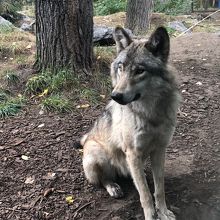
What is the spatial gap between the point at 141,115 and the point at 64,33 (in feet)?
10.3

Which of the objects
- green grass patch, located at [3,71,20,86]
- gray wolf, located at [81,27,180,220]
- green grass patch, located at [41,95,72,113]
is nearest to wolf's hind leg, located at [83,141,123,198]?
gray wolf, located at [81,27,180,220]

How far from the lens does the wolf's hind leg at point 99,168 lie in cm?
471

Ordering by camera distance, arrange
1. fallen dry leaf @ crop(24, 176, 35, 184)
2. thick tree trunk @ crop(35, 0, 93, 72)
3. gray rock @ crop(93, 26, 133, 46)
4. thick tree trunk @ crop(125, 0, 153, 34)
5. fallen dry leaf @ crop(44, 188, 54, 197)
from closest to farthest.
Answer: fallen dry leaf @ crop(44, 188, 54, 197) < fallen dry leaf @ crop(24, 176, 35, 184) < thick tree trunk @ crop(35, 0, 93, 72) < gray rock @ crop(93, 26, 133, 46) < thick tree trunk @ crop(125, 0, 153, 34)

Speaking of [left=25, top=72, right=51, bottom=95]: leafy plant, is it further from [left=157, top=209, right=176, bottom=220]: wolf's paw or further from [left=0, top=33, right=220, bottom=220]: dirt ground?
[left=157, top=209, right=176, bottom=220]: wolf's paw

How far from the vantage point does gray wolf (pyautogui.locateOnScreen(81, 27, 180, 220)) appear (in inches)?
153

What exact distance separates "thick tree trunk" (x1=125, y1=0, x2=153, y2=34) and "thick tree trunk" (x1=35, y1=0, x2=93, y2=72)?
606 centimetres

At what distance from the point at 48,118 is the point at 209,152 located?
242 centimetres

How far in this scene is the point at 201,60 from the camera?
8.60m

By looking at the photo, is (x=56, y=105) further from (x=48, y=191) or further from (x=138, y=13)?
(x=138, y=13)

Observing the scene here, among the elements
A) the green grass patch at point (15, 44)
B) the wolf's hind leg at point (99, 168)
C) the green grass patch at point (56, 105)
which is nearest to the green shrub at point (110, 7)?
the green grass patch at point (15, 44)

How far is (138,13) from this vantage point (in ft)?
42.3

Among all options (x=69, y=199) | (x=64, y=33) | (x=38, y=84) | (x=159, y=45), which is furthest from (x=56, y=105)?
(x=159, y=45)

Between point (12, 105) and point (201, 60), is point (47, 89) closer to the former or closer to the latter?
point (12, 105)

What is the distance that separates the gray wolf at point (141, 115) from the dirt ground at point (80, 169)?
0.29 m
